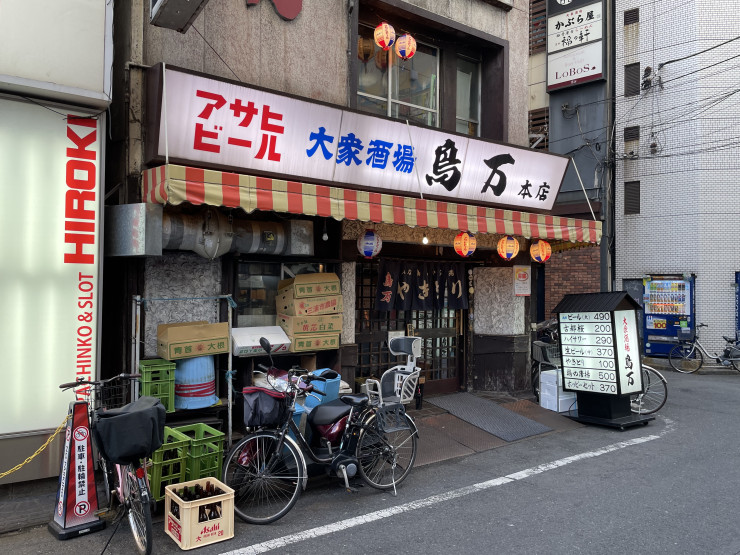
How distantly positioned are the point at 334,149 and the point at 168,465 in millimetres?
4834

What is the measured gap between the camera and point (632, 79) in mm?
20109

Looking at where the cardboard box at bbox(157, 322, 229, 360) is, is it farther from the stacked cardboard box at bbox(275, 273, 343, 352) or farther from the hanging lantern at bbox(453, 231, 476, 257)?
the hanging lantern at bbox(453, 231, 476, 257)

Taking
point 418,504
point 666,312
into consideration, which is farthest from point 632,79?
point 418,504

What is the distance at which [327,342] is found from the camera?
838cm

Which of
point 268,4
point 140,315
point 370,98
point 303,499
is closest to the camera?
point 303,499

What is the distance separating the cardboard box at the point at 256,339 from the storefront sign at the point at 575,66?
14286 millimetres

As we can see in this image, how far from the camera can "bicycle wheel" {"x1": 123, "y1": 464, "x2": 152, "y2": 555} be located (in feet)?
15.1

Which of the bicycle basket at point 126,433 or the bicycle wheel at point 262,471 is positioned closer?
the bicycle basket at point 126,433

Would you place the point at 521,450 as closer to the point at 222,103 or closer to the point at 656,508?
the point at 656,508

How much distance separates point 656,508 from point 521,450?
2.49m

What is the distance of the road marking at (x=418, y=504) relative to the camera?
16.6 feet

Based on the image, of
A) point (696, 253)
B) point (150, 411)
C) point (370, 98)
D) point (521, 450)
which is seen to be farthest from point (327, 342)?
point (696, 253)

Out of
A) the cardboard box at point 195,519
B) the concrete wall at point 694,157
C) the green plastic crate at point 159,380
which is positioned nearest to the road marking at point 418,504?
the cardboard box at point 195,519

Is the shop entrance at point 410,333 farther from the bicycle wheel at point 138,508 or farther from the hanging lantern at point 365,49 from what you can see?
the bicycle wheel at point 138,508
